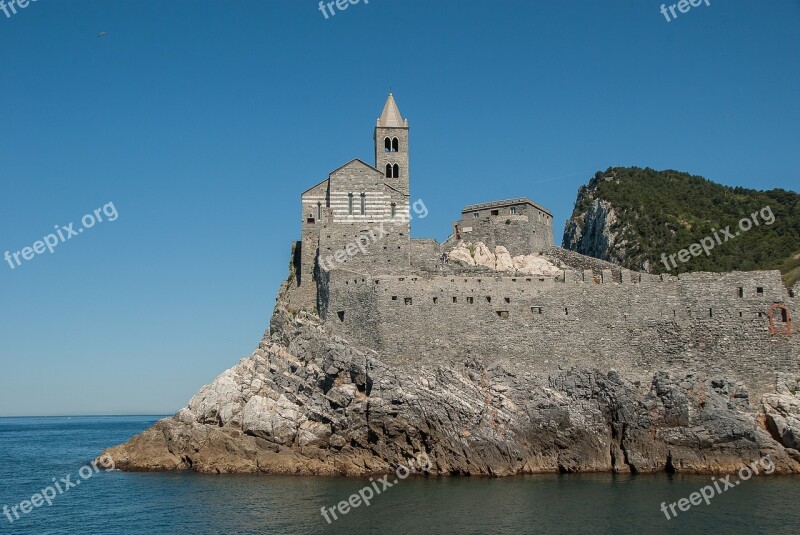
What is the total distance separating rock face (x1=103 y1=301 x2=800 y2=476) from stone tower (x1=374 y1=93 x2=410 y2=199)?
15.3 meters

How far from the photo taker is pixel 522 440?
42.7 m

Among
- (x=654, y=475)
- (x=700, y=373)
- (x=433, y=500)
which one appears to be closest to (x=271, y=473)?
(x=433, y=500)


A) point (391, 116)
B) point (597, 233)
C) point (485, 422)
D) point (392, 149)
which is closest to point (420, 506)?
point (485, 422)

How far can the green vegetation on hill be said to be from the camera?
7044cm

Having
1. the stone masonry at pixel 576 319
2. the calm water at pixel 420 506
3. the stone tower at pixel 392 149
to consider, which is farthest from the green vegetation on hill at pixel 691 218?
the calm water at pixel 420 506

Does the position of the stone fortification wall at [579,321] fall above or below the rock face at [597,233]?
below

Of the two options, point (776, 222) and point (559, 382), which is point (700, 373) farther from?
point (776, 222)

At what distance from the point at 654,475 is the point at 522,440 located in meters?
7.13

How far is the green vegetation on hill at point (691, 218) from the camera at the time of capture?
7044 cm

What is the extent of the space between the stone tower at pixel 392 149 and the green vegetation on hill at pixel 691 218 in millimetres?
27315

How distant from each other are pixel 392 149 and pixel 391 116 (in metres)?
2.75

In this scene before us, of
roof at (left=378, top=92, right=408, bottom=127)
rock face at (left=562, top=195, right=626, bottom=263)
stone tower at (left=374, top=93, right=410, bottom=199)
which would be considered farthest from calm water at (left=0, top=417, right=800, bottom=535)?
rock face at (left=562, top=195, right=626, bottom=263)

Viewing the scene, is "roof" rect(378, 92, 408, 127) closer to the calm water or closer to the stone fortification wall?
the stone fortification wall

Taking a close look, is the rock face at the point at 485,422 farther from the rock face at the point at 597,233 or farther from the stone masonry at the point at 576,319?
the rock face at the point at 597,233
